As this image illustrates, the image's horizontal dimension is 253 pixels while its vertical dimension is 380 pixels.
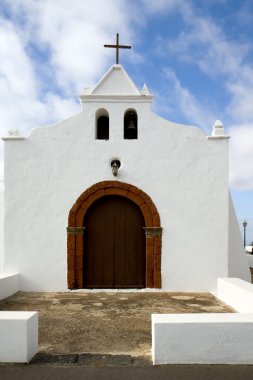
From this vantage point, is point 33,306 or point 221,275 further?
point 221,275

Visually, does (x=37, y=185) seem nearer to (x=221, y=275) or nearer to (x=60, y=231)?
(x=60, y=231)

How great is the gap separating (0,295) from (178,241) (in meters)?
3.83

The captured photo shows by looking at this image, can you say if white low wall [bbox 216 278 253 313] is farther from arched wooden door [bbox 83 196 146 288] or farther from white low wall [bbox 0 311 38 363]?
white low wall [bbox 0 311 38 363]

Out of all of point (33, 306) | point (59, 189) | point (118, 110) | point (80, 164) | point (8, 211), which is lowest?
point (33, 306)

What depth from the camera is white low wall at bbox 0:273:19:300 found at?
7125 mm

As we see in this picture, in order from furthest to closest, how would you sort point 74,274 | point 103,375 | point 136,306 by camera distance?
point 74,274
point 136,306
point 103,375

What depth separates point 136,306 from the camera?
6.52 meters

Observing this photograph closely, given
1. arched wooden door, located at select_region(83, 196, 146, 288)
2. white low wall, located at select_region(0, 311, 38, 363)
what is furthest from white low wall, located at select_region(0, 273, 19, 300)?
white low wall, located at select_region(0, 311, 38, 363)

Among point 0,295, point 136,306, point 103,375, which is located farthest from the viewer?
point 0,295

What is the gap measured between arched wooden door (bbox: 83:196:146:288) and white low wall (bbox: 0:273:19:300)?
1478 millimetres

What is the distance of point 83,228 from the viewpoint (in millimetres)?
7875

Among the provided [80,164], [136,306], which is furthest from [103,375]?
[80,164]

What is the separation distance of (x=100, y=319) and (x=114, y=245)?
8.17 ft

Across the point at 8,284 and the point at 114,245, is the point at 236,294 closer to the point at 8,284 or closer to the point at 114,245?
the point at 114,245
